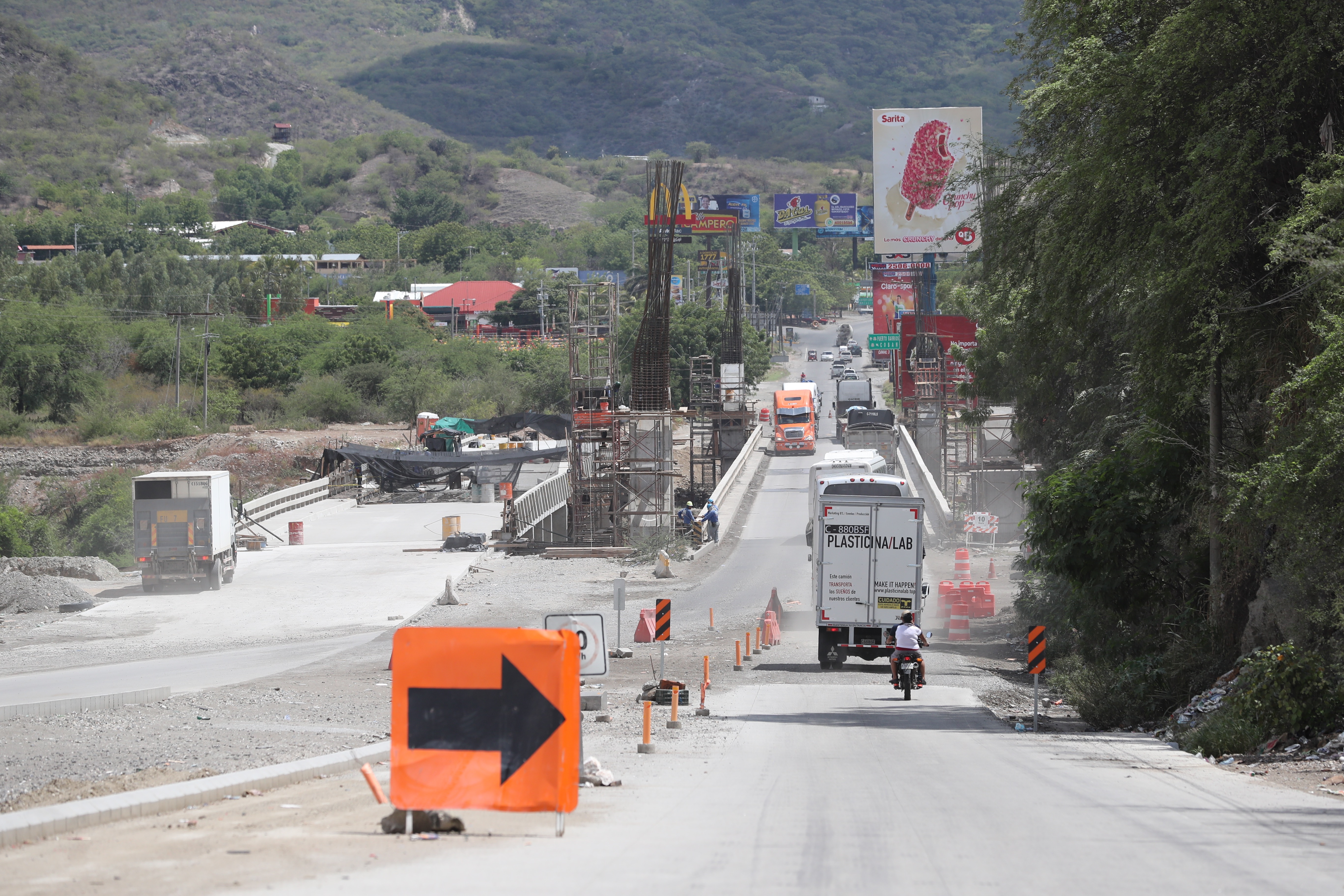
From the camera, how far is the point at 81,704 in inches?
666

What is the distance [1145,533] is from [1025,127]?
6.56m

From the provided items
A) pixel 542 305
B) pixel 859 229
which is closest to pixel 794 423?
pixel 542 305

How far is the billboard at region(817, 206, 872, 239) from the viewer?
6004 inches

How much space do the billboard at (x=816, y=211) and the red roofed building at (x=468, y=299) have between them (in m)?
35.9

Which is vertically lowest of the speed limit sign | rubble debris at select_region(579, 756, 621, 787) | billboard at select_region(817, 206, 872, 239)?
rubble debris at select_region(579, 756, 621, 787)

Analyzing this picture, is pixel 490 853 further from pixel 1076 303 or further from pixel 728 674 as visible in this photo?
pixel 728 674

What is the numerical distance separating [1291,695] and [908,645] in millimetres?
7243

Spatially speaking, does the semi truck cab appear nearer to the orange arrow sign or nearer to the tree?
the tree

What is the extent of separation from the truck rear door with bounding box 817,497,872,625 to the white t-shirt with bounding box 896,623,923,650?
11.8ft

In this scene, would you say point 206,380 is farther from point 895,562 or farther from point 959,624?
point 895,562

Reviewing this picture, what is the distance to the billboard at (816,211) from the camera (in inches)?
5974

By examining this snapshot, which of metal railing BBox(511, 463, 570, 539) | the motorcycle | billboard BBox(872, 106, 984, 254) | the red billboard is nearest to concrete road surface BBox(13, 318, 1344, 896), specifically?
the motorcycle

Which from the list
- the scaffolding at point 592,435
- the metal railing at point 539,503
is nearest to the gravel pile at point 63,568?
the metal railing at point 539,503

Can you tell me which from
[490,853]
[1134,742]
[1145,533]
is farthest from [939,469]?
[490,853]
